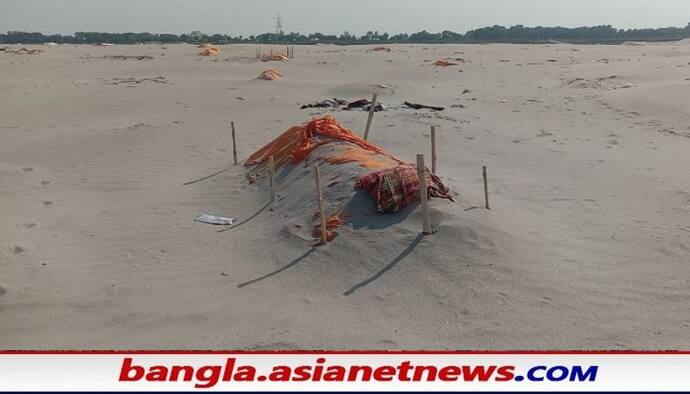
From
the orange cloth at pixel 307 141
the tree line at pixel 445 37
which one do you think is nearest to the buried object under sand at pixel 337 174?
the orange cloth at pixel 307 141

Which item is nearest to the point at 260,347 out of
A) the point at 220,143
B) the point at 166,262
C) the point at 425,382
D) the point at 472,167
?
the point at 425,382

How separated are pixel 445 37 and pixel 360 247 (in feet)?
257

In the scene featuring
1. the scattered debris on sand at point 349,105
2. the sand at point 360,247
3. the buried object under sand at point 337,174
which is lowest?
the sand at point 360,247

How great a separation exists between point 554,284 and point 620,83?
1778 cm

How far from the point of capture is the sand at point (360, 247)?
4512mm

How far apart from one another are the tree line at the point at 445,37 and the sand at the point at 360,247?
62.4 metres

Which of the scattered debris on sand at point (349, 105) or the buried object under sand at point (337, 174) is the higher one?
the scattered debris on sand at point (349, 105)

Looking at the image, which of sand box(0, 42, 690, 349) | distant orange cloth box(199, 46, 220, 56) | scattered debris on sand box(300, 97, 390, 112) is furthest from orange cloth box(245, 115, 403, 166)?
distant orange cloth box(199, 46, 220, 56)

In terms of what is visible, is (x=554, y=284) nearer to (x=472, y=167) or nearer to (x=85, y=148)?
(x=472, y=167)

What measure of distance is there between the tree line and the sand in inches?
2457

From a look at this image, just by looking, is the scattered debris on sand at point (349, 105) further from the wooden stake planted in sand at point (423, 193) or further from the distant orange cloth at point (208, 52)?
the distant orange cloth at point (208, 52)

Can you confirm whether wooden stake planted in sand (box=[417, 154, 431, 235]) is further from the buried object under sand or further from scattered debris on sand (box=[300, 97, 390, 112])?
scattered debris on sand (box=[300, 97, 390, 112])

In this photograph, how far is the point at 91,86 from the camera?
20656 millimetres

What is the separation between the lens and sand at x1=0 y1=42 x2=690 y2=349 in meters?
4.51
